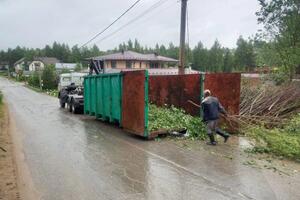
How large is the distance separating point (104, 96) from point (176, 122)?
13.4 ft

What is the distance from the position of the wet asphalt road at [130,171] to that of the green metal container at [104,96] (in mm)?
2033

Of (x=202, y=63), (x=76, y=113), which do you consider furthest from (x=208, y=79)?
(x=202, y=63)

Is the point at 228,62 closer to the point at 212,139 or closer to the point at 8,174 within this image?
the point at 212,139

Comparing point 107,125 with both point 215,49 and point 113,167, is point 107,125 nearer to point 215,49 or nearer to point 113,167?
point 113,167

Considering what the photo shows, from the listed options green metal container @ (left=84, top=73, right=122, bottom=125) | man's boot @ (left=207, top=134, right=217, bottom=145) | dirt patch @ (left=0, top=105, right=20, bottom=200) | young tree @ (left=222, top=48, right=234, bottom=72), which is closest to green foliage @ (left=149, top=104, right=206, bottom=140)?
man's boot @ (left=207, top=134, right=217, bottom=145)

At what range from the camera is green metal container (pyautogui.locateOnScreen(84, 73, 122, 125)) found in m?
14.6

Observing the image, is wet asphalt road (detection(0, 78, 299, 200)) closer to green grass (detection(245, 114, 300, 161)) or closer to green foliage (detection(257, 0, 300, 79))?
green grass (detection(245, 114, 300, 161))

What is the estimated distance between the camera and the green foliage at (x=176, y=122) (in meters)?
12.8

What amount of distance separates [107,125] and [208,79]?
489 centimetres

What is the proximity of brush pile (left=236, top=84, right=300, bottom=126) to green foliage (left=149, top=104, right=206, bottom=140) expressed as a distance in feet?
6.45

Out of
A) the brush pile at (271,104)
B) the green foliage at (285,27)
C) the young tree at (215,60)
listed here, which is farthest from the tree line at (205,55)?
the brush pile at (271,104)

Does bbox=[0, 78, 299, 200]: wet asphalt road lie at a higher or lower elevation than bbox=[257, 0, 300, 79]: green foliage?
lower

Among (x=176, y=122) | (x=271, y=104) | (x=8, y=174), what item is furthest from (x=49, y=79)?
(x=8, y=174)

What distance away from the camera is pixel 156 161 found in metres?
9.38
